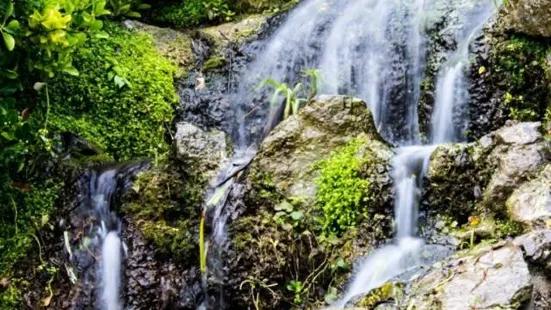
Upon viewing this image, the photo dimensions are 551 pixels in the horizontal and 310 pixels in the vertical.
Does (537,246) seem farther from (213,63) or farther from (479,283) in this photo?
(213,63)

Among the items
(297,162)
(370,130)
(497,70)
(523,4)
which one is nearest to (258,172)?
(297,162)

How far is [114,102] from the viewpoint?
529cm

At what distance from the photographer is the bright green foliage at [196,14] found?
694 centimetres

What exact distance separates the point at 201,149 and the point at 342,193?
118cm

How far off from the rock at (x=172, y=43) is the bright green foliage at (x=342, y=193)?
2494mm

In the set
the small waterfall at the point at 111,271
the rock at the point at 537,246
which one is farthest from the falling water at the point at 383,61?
the small waterfall at the point at 111,271

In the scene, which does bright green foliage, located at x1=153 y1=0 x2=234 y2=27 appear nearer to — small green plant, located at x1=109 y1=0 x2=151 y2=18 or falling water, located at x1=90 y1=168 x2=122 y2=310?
small green plant, located at x1=109 y1=0 x2=151 y2=18

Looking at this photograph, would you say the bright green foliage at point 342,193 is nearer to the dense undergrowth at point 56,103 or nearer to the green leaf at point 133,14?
the dense undergrowth at point 56,103

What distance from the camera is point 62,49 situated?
13.9 feet

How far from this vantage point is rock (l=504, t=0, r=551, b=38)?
4.73 metres

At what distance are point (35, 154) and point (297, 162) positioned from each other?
196 centimetres

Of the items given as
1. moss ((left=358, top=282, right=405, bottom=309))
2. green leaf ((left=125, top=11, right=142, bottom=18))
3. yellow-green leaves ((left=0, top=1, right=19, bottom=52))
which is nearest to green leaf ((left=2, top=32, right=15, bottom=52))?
yellow-green leaves ((left=0, top=1, right=19, bottom=52))

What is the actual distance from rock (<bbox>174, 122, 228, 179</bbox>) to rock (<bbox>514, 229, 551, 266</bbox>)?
2.23m

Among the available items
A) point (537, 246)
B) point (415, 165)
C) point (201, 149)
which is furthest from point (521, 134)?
point (201, 149)
